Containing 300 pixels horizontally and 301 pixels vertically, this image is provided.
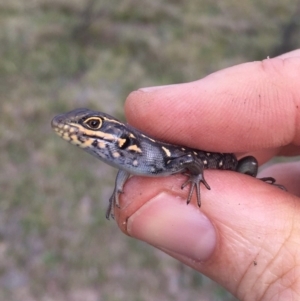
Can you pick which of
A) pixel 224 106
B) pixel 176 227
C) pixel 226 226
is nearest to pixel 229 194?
pixel 226 226

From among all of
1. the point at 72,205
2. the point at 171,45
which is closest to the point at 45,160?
the point at 72,205

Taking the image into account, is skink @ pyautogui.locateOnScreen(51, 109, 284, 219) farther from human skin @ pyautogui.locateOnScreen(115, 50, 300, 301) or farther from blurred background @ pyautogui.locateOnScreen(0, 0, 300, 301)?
blurred background @ pyautogui.locateOnScreen(0, 0, 300, 301)

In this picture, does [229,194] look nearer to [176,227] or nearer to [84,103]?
[176,227]

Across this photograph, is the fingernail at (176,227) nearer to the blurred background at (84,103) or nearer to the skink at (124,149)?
the skink at (124,149)

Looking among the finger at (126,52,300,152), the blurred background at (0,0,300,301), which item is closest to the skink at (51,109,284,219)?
the finger at (126,52,300,152)

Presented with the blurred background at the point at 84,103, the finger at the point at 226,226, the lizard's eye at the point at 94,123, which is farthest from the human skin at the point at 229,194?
the blurred background at the point at 84,103

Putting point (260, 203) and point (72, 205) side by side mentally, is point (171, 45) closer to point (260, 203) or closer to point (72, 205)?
point (72, 205)
